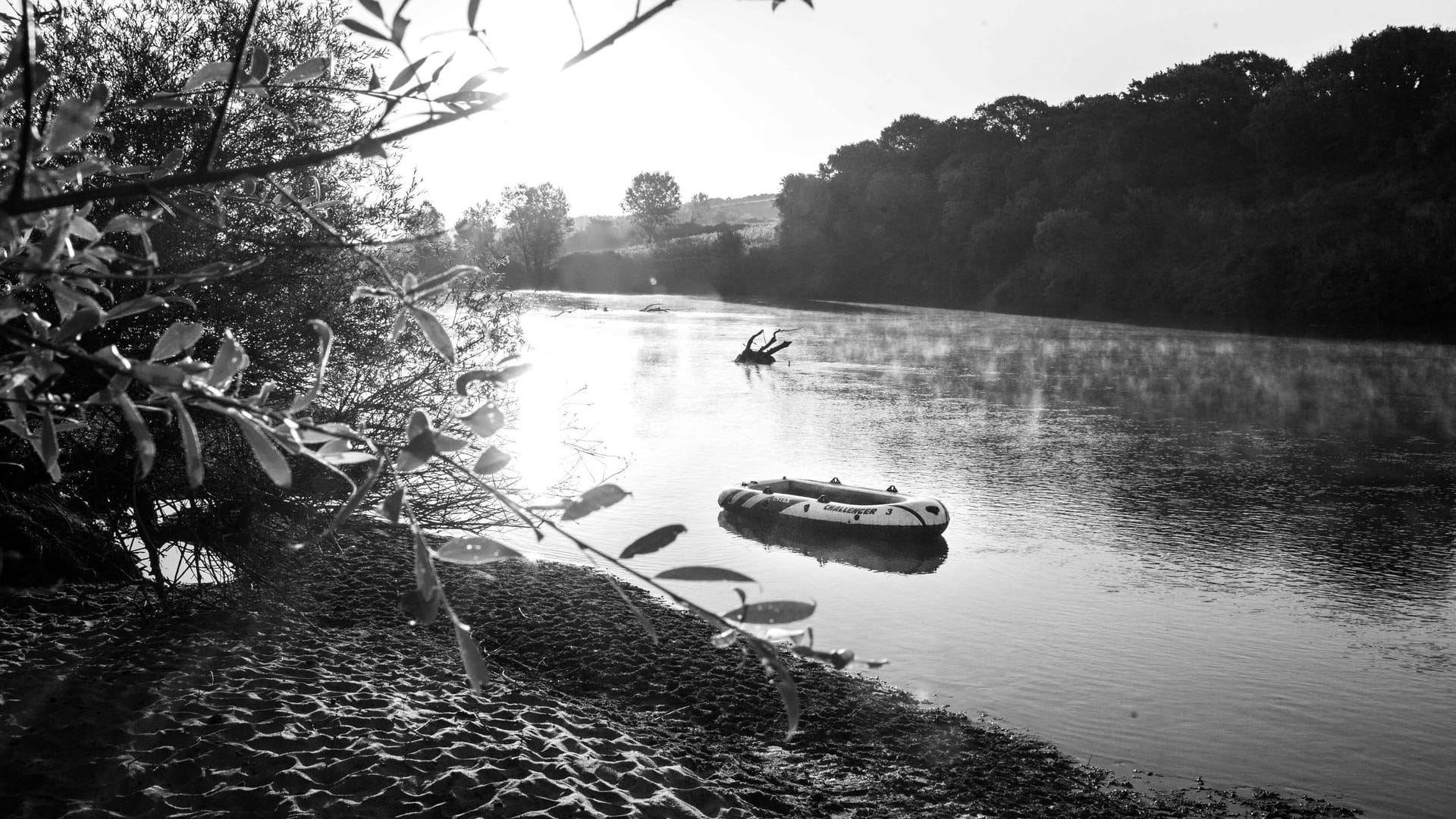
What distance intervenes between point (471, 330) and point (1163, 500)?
13.9m

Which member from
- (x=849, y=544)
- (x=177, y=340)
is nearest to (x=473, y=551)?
(x=177, y=340)

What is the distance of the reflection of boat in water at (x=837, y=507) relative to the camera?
16547 mm

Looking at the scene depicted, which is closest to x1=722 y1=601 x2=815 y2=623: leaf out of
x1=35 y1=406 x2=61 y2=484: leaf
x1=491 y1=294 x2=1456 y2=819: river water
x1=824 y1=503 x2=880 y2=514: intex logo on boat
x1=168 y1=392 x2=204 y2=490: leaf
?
x1=168 y1=392 x2=204 y2=490: leaf

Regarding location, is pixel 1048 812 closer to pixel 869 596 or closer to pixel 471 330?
pixel 869 596

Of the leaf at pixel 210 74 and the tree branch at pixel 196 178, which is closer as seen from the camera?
the tree branch at pixel 196 178

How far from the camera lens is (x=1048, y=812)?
812cm

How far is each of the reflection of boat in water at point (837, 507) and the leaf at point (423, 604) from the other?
50.6ft

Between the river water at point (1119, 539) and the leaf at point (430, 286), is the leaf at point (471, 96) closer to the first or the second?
the leaf at point (430, 286)

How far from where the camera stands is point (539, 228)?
9069 cm

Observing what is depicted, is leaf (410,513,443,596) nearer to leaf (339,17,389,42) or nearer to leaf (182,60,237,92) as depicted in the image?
leaf (339,17,389,42)

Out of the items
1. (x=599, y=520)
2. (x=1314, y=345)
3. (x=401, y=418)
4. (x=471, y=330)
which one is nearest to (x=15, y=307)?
(x=401, y=418)

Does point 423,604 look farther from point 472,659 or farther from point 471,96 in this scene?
point 471,96

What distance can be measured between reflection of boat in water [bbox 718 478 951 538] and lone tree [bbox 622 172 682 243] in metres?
119

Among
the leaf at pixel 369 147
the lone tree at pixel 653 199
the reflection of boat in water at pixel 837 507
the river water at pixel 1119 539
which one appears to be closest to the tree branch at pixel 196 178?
the leaf at pixel 369 147
